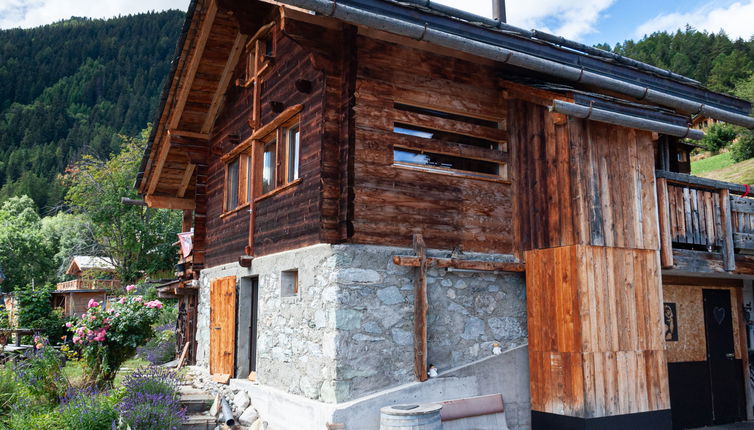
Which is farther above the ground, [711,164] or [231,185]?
[711,164]

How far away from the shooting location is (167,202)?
15375 millimetres

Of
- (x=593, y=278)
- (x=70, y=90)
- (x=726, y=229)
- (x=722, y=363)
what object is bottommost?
(x=722, y=363)

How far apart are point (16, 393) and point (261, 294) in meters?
3.69

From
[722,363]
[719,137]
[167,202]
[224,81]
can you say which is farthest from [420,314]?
[719,137]

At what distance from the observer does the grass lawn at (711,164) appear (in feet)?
100

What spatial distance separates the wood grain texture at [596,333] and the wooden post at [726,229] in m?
1.77

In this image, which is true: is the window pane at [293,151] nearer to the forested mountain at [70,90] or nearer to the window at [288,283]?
the window at [288,283]

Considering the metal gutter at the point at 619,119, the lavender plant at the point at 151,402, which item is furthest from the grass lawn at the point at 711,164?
the lavender plant at the point at 151,402

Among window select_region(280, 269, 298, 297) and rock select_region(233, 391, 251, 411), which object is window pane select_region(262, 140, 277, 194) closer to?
window select_region(280, 269, 298, 297)

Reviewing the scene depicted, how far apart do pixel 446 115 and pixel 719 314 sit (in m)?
6.29

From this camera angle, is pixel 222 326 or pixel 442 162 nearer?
pixel 442 162

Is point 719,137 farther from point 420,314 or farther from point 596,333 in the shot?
point 420,314

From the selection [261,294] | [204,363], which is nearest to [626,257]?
[261,294]

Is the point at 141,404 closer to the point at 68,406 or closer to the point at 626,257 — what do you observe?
the point at 68,406
